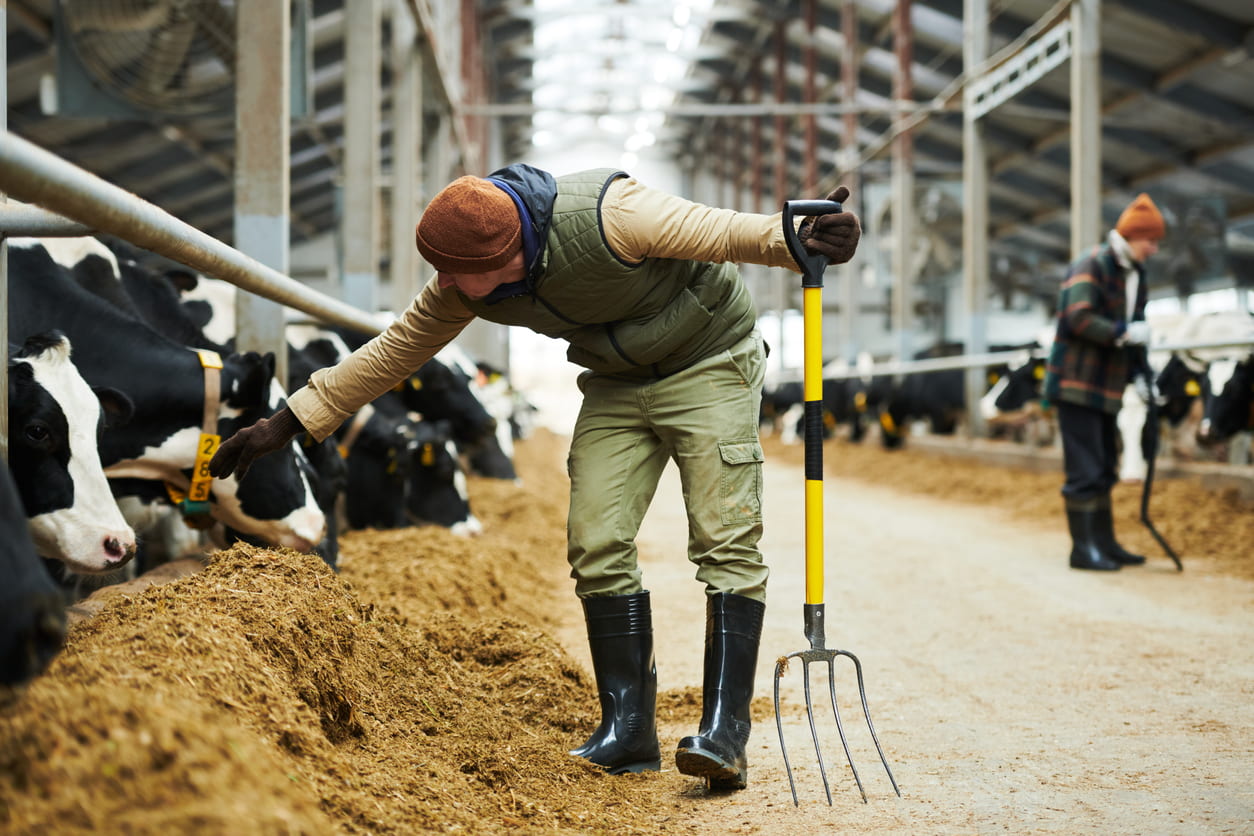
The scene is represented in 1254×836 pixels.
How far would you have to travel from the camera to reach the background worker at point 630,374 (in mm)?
2527

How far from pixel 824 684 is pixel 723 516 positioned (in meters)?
1.17

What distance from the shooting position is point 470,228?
7.92 feet

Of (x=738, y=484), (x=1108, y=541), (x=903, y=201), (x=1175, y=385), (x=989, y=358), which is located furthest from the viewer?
(x=903, y=201)

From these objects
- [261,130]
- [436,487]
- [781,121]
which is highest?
[781,121]

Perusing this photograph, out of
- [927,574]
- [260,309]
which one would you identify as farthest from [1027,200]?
[260,309]

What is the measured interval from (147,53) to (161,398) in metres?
4.18

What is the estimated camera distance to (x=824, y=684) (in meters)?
3.67

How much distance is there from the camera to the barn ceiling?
15.4 m

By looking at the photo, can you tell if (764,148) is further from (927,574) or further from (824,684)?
(824,684)

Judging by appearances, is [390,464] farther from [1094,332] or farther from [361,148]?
[1094,332]

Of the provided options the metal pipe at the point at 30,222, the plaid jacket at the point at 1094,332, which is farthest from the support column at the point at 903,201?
the metal pipe at the point at 30,222

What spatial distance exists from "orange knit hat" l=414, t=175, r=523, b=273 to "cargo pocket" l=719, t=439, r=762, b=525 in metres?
A: 0.71

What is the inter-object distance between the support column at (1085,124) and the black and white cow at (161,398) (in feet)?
25.0

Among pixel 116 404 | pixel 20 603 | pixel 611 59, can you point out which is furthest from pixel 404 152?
pixel 611 59
